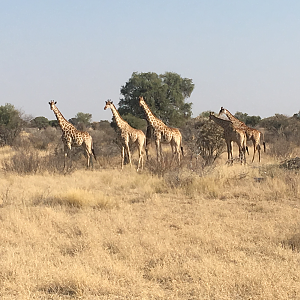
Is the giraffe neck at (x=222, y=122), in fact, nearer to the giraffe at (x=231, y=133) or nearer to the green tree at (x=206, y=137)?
the giraffe at (x=231, y=133)

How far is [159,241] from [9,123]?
73.9 ft

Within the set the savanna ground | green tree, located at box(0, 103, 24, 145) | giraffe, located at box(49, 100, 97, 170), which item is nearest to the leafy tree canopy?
green tree, located at box(0, 103, 24, 145)

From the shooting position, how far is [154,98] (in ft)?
84.6

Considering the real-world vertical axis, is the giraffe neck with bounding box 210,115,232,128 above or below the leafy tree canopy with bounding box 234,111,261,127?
below

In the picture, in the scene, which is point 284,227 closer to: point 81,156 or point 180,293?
point 180,293

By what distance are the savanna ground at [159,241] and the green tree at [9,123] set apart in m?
15.3

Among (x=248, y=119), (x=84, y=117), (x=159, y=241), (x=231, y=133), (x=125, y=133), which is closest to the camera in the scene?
(x=159, y=241)

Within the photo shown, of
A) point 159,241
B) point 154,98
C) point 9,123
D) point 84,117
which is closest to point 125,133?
point 159,241

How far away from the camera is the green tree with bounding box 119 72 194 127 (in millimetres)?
25469

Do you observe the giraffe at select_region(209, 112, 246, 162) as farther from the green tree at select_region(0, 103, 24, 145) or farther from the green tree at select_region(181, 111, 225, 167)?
the green tree at select_region(0, 103, 24, 145)

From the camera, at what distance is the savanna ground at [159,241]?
13.3 ft

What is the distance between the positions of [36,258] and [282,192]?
5920 mm

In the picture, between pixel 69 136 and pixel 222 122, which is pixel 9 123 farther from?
pixel 222 122

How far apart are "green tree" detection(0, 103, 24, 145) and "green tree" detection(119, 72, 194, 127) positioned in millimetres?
6729
